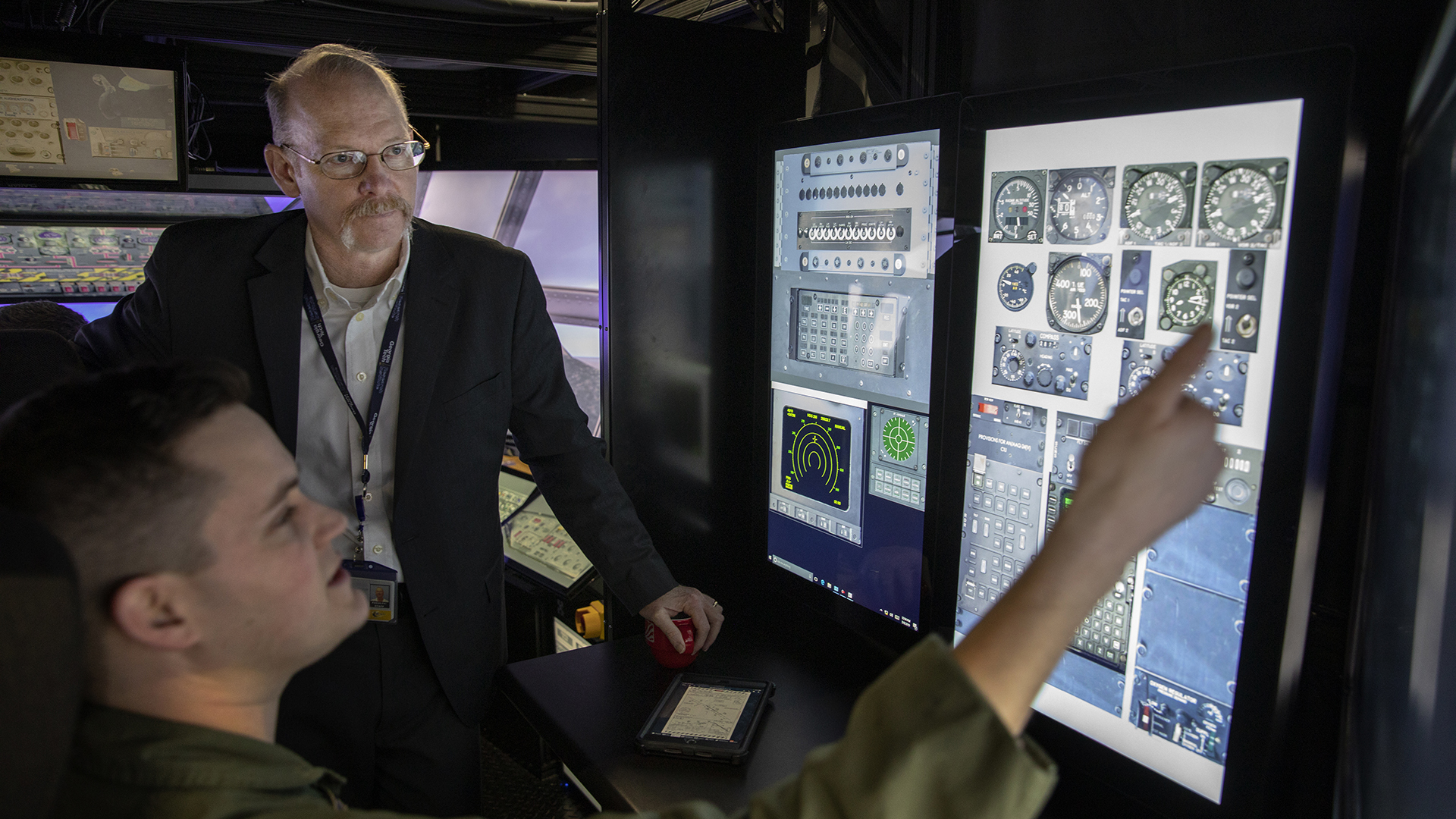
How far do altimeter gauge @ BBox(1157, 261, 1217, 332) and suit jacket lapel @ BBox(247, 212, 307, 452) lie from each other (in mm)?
1366

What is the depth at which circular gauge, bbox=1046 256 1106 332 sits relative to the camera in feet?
3.42

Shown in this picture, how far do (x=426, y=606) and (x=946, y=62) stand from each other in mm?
1333

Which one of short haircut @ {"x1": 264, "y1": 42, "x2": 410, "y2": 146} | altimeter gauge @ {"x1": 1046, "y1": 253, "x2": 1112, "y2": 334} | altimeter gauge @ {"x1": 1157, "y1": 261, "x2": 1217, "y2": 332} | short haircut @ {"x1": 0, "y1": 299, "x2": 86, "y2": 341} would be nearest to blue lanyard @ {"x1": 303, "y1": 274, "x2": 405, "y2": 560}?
short haircut @ {"x1": 264, "y1": 42, "x2": 410, "y2": 146}

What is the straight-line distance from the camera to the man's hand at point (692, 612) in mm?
1497

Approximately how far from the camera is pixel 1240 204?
89 centimetres

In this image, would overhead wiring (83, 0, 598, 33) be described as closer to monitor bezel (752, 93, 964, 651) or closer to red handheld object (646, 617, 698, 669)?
monitor bezel (752, 93, 964, 651)

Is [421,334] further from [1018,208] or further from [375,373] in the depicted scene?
[1018,208]

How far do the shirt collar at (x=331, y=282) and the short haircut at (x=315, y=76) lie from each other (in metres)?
0.19

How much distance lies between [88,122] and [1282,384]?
304 cm

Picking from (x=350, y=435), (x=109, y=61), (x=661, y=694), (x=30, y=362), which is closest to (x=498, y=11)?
(x=109, y=61)

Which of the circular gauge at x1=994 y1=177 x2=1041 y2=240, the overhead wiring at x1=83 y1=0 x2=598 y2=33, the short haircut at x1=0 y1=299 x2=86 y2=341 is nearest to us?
the circular gauge at x1=994 y1=177 x2=1041 y2=240

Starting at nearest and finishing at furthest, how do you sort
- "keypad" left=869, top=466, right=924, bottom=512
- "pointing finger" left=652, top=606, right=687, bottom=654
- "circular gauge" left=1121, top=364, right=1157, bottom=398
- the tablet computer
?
1. "circular gauge" left=1121, top=364, right=1157, bottom=398
2. the tablet computer
3. "keypad" left=869, top=466, right=924, bottom=512
4. "pointing finger" left=652, top=606, right=687, bottom=654

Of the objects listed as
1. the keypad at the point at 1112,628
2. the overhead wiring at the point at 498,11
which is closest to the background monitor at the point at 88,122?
the overhead wiring at the point at 498,11

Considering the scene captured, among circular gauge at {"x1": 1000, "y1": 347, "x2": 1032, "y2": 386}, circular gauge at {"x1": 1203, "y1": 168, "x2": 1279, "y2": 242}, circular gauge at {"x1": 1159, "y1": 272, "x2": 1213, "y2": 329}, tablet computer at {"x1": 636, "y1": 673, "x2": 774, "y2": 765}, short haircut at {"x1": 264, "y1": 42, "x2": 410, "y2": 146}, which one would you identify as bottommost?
tablet computer at {"x1": 636, "y1": 673, "x2": 774, "y2": 765}
